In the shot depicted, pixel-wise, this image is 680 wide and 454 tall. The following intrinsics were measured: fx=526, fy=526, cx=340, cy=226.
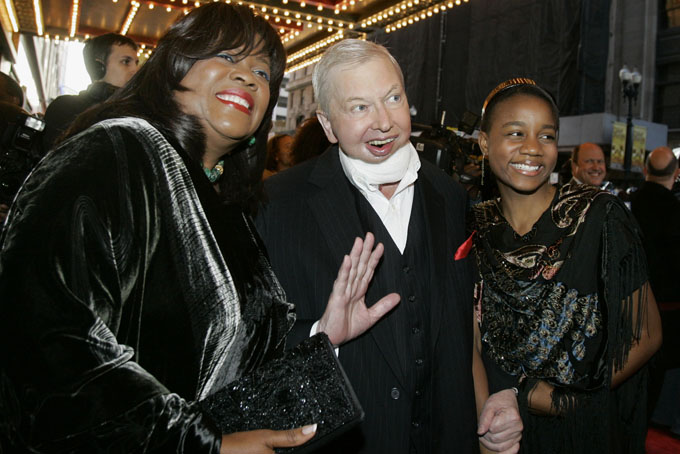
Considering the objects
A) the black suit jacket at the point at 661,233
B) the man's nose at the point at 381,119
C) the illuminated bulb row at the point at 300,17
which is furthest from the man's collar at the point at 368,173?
the illuminated bulb row at the point at 300,17

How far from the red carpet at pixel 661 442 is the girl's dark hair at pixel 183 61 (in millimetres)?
4147

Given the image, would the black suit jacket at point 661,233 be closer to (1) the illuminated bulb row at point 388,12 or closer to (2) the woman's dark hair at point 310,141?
(2) the woman's dark hair at point 310,141

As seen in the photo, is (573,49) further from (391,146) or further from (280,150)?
(391,146)

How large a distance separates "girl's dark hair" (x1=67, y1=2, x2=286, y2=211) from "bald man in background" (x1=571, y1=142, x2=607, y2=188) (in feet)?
14.7

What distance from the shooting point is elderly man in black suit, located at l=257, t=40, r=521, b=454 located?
1.81 m

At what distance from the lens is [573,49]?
17.5m

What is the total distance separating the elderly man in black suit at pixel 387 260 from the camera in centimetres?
181

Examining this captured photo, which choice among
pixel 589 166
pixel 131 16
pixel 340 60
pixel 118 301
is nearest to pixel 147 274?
pixel 118 301

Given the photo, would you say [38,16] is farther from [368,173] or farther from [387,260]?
[387,260]

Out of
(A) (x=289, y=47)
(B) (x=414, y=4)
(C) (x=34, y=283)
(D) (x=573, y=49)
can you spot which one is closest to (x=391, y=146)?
(C) (x=34, y=283)

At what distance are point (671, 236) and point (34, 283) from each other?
4259mm

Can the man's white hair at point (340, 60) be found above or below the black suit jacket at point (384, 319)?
above

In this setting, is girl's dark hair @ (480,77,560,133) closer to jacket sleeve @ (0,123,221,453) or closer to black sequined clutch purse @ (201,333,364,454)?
black sequined clutch purse @ (201,333,364,454)

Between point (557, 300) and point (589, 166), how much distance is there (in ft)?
12.4
